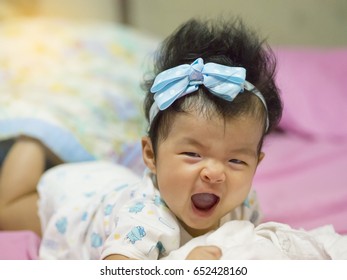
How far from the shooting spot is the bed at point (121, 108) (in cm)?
136

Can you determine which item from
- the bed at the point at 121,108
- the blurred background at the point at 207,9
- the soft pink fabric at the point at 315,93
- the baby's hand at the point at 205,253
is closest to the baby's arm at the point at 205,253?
the baby's hand at the point at 205,253

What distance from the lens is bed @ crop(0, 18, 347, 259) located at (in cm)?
136

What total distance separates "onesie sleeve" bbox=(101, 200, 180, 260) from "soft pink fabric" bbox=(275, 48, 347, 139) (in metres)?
0.99

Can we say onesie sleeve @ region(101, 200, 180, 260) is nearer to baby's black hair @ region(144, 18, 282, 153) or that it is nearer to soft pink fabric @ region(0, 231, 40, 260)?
baby's black hair @ region(144, 18, 282, 153)

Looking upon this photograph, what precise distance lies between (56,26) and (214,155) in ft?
4.39

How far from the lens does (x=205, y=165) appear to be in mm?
840

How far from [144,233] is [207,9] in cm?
91

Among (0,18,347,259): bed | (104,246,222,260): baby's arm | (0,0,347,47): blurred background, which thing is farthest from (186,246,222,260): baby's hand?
(0,0,347,47): blurred background

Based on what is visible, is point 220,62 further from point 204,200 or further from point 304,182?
point 304,182

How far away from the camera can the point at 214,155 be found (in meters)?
0.85

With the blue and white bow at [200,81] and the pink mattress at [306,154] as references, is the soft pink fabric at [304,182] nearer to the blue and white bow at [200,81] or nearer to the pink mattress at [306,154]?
the pink mattress at [306,154]

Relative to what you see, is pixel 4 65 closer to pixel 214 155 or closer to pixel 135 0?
pixel 135 0

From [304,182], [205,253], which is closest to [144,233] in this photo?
[205,253]
